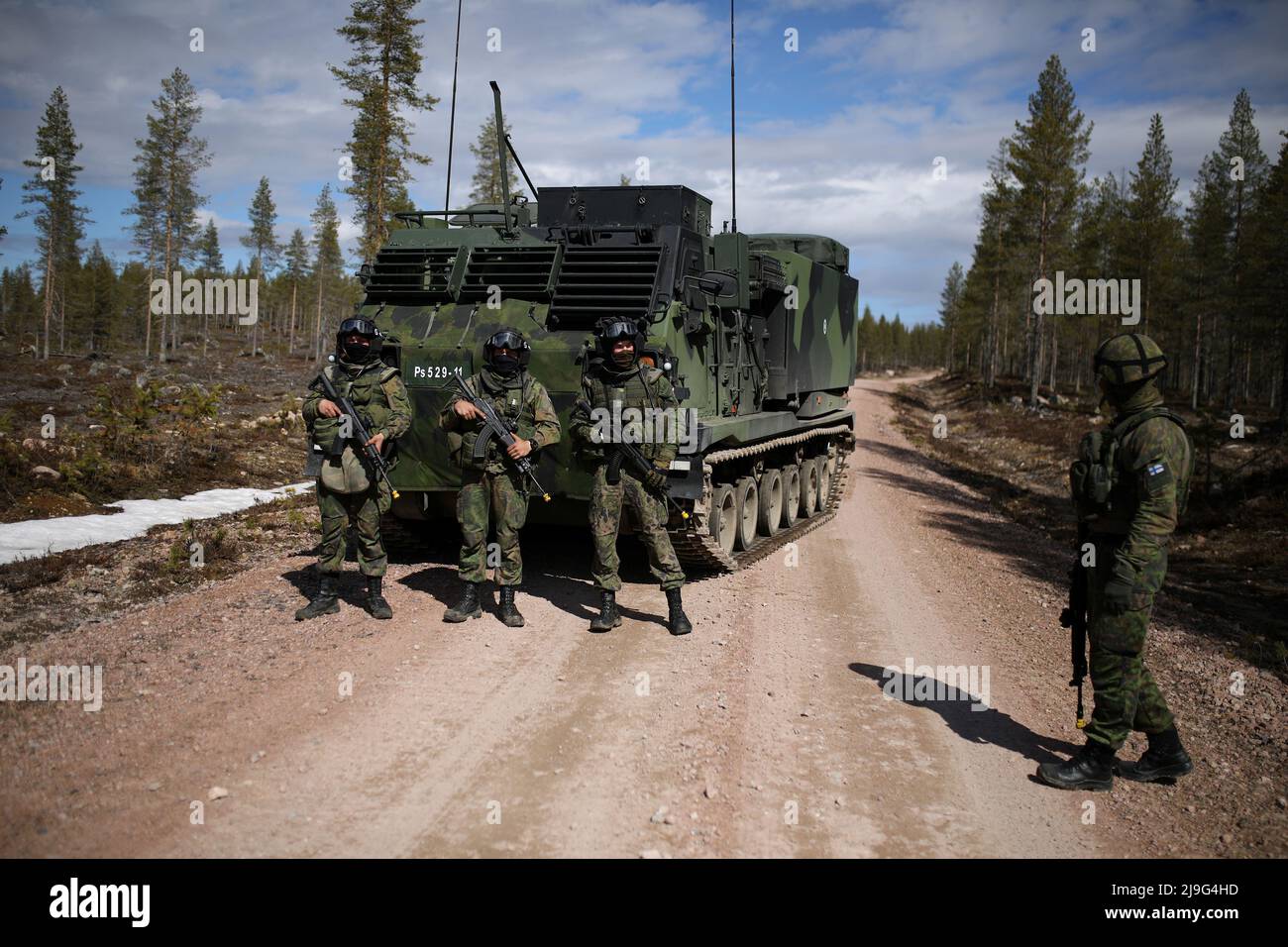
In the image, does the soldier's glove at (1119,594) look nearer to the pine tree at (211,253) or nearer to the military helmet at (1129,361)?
the military helmet at (1129,361)

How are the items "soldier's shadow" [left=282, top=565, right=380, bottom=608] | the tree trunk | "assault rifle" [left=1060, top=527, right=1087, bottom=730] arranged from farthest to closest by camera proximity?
the tree trunk, "soldier's shadow" [left=282, top=565, right=380, bottom=608], "assault rifle" [left=1060, top=527, right=1087, bottom=730]

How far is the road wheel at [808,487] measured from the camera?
43.4 ft

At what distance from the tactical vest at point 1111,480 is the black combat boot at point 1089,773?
47.5 inches

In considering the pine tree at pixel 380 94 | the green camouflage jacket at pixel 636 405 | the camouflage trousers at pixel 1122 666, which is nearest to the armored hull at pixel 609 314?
the green camouflage jacket at pixel 636 405

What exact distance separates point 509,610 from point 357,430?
1928 millimetres

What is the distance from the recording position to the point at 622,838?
418 cm

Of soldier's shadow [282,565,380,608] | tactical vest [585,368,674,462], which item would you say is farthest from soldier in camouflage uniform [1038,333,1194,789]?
soldier's shadow [282,565,380,608]

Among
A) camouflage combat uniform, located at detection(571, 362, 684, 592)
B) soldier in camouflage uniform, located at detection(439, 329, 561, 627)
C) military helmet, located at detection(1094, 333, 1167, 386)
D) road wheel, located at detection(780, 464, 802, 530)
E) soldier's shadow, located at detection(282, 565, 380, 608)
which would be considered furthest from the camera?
road wheel, located at detection(780, 464, 802, 530)

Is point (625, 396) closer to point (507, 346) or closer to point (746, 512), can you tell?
point (507, 346)

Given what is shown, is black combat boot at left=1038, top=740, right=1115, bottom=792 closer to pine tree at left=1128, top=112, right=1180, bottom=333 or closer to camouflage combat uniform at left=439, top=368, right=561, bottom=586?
camouflage combat uniform at left=439, top=368, right=561, bottom=586

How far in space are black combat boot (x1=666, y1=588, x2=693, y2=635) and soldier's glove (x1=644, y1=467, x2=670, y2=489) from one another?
0.88 m

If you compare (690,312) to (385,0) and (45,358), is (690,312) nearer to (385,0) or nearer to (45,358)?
(385,0)

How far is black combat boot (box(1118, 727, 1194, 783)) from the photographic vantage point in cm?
501

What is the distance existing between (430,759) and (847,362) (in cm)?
1187
